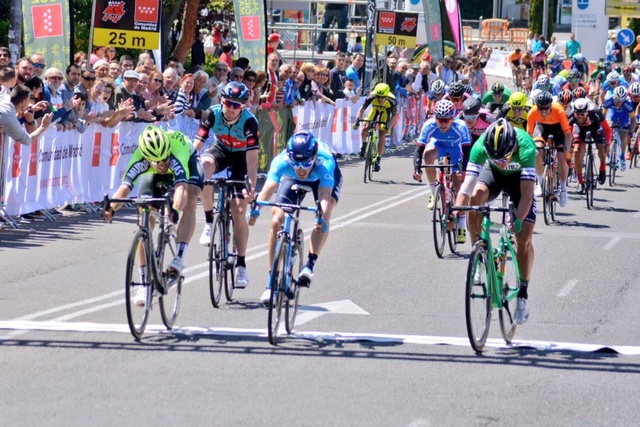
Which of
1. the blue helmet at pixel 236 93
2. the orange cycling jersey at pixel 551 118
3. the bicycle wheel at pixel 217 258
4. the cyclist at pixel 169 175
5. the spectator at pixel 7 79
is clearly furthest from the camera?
the orange cycling jersey at pixel 551 118

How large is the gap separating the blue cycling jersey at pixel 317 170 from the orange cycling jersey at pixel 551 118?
330 inches

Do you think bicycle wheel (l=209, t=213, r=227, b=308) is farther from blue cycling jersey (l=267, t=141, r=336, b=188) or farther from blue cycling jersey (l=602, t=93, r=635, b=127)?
blue cycling jersey (l=602, t=93, r=635, b=127)

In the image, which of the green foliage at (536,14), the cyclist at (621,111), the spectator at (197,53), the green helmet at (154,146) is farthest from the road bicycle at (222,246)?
the green foliage at (536,14)

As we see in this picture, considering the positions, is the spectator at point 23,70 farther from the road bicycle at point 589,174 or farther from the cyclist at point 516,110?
the road bicycle at point 589,174

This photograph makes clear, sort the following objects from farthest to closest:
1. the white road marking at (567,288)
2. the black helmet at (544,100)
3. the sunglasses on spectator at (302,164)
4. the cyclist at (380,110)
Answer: the cyclist at (380,110), the black helmet at (544,100), the white road marking at (567,288), the sunglasses on spectator at (302,164)

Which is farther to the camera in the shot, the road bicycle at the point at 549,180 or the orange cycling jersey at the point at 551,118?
the road bicycle at the point at 549,180

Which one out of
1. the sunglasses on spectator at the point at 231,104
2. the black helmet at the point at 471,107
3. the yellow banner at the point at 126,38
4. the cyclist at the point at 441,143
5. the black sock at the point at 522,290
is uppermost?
the yellow banner at the point at 126,38

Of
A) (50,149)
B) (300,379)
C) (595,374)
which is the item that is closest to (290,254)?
(300,379)

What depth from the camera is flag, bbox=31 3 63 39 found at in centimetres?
1945

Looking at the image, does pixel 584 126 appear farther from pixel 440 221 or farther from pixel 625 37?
pixel 625 37

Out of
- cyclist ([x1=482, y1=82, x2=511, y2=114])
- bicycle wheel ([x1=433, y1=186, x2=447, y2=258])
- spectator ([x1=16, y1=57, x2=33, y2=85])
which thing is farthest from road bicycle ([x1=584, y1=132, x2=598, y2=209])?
spectator ([x1=16, y1=57, x2=33, y2=85])

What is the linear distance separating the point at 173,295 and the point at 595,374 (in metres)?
3.90

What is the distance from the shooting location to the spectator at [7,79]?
1592cm

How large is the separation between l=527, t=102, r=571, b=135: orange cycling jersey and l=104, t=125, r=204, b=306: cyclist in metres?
8.83
